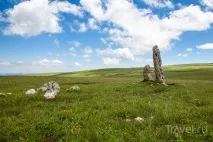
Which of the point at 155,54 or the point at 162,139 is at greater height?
the point at 155,54

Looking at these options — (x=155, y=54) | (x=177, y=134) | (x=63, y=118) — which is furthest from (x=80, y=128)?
(x=155, y=54)

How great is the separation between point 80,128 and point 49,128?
1596 millimetres

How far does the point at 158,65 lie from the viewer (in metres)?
40.0

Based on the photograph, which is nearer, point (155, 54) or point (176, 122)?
point (176, 122)

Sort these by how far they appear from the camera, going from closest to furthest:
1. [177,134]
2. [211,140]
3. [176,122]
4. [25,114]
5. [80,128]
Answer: [211,140]
[177,134]
[80,128]
[176,122]
[25,114]

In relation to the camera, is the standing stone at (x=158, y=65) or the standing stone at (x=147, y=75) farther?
the standing stone at (x=147, y=75)

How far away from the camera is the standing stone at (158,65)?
126ft

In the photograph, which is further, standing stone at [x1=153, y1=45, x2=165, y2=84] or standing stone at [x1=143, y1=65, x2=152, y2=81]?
standing stone at [x1=143, y1=65, x2=152, y2=81]

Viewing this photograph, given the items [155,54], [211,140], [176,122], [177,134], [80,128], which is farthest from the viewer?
[155,54]

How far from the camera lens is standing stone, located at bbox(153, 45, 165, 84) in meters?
38.3

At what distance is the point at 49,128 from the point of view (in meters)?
13.2

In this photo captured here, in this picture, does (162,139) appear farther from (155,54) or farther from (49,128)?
(155,54)

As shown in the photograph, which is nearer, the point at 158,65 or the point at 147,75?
the point at 158,65

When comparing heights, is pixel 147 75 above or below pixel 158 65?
below
